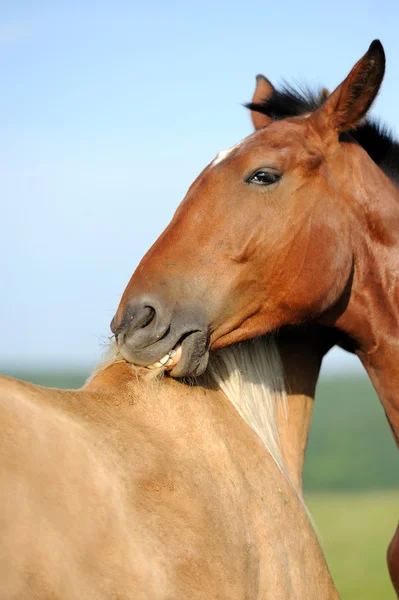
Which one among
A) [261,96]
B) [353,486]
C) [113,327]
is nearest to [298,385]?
[113,327]

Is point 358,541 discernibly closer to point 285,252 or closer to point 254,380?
point 254,380

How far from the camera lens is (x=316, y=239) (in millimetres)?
3375

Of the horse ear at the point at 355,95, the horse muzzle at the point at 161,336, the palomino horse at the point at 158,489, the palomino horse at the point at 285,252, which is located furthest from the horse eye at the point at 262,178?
the palomino horse at the point at 158,489

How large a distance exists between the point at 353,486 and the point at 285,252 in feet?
96.7

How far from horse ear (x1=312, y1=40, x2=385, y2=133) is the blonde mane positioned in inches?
41.7

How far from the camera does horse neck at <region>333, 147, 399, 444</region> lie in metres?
3.53

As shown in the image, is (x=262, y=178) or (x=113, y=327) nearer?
(x=113, y=327)

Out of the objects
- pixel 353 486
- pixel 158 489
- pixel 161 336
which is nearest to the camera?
pixel 158 489

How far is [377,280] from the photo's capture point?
A: 11.7ft

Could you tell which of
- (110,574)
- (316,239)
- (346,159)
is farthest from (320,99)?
(110,574)

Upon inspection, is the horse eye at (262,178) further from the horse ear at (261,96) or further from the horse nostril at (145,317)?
the horse ear at (261,96)

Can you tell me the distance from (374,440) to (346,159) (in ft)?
124

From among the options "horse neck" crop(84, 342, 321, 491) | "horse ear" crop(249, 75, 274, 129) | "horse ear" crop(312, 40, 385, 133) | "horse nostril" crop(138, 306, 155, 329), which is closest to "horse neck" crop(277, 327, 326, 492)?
"horse neck" crop(84, 342, 321, 491)

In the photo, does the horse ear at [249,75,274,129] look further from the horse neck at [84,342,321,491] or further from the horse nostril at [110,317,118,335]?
the horse nostril at [110,317,118,335]
